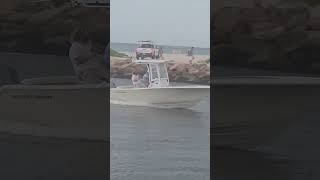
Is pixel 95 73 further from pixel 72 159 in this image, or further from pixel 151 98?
pixel 151 98

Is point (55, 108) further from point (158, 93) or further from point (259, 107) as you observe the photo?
point (158, 93)

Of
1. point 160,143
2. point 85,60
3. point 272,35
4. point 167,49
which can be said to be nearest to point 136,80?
point 167,49

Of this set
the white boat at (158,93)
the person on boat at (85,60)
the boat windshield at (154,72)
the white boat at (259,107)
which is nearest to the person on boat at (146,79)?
the white boat at (158,93)

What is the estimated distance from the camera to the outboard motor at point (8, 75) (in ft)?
12.0

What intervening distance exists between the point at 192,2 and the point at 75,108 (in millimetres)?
1145

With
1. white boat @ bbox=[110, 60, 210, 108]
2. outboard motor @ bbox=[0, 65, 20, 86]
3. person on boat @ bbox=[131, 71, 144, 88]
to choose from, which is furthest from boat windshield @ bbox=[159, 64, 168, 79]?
outboard motor @ bbox=[0, 65, 20, 86]

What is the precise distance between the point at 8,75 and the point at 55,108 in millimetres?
372

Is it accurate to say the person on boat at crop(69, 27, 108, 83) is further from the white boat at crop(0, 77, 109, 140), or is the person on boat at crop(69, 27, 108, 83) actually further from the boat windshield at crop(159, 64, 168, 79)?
the boat windshield at crop(159, 64, 168, 79)

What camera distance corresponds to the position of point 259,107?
12.2 ft

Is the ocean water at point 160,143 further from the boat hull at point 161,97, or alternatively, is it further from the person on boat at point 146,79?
the person on boat at point 146,79

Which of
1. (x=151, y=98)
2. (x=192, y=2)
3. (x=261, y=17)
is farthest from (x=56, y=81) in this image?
(x=151, y=98)

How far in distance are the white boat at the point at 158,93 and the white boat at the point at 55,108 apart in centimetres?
136

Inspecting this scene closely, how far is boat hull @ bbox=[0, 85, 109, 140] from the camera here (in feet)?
11.9

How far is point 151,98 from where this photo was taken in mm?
5484
